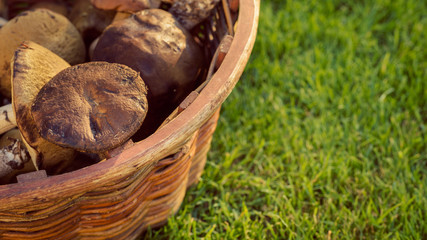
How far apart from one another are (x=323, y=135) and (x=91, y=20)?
53.4 inches

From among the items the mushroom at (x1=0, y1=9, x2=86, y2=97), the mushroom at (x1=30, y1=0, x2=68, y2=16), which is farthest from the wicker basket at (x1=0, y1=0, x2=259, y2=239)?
the mushroom at (x1=30, y1=0, x2=68, y2=16)

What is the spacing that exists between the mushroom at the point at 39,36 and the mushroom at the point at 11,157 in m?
0.33

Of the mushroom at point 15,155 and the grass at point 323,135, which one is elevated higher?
the mushroom at point 15,155

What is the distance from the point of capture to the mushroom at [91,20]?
1.98 meters

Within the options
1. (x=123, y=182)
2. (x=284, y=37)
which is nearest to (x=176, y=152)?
(x=123, y=182)

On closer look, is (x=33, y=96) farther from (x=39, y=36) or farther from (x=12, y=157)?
(x=39, y=36)

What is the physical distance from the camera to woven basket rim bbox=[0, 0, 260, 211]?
115 centimetres

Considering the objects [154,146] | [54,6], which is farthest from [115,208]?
[54,6]

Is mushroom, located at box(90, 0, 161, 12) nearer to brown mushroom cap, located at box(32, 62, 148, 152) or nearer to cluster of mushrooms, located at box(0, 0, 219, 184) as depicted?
cluster of mushrooms, located at box(0, 0, 219, 184)

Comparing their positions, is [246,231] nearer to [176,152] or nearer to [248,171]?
[248,171]

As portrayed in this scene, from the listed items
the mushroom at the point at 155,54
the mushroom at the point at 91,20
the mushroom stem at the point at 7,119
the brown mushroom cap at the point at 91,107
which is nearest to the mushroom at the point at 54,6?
the mushroom at the point at 91,20

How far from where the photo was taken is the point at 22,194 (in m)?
1.14

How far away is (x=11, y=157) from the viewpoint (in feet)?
4.83

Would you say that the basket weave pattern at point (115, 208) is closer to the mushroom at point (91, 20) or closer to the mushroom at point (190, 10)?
the mushroom at point (190, 10)
